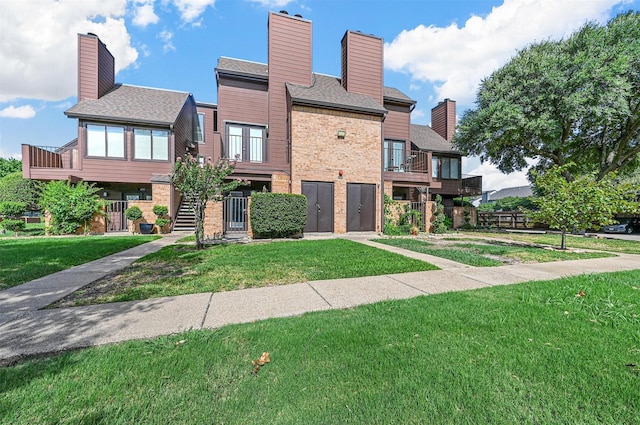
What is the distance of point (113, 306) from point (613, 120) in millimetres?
21181

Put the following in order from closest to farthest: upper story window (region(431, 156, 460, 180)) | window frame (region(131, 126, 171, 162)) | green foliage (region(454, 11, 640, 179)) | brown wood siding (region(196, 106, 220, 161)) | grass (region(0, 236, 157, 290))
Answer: grass (region(0, 236, 157, 290)) < green foliage (region(454, 11, 640, 179)) < window frame (region(131, 126, 171, 162)) < brown wood siding (region(196, 106, 220, 161)) < upper story window (region(431, 156, 460, 180))

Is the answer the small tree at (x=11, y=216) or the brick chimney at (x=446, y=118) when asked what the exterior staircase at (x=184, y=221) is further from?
the brick chimney at (x=446, y=118)

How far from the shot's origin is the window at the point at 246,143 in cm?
1427

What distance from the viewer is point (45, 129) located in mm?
18391

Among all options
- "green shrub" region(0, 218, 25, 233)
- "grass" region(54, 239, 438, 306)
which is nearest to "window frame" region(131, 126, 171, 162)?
"green shrub" region(0, 218, 25, 233)

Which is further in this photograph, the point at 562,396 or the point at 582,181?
the point at 582,181

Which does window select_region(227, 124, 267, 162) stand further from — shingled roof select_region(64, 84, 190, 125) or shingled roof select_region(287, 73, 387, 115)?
shingled roof select_region(64, 84, 190, 125)

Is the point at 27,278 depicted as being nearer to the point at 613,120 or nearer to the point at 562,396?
the point at 562,396

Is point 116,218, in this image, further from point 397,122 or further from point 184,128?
point 397,122

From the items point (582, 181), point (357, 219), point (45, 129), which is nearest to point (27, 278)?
point (357, 219)

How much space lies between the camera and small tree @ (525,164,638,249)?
795cm

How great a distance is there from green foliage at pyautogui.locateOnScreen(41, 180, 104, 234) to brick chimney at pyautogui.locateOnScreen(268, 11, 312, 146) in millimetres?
8700

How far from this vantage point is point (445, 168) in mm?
21062

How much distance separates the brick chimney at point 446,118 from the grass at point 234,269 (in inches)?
760
